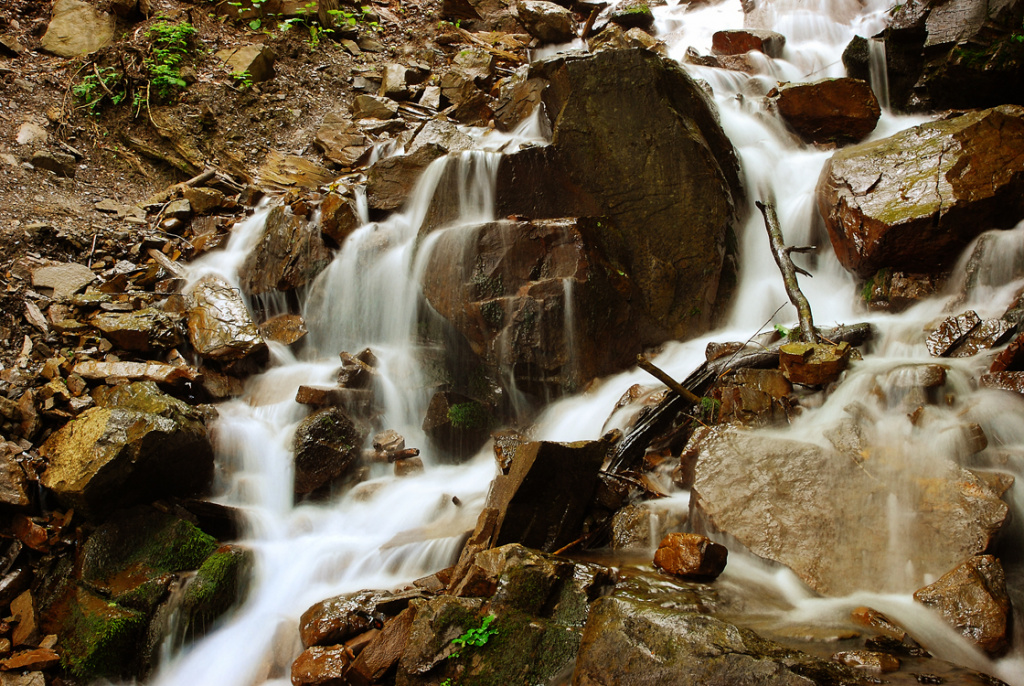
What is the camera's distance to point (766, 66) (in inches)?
413

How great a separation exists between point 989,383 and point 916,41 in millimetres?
7096

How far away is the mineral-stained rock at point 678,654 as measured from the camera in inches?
85.4

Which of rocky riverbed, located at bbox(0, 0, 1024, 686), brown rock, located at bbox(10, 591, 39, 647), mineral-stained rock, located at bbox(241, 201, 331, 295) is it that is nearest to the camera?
rocky riverbed, located at bbox(0, 0, 1024, 686)

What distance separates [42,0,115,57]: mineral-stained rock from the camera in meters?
9.97

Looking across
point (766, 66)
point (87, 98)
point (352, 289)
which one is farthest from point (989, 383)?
point (87, 98)

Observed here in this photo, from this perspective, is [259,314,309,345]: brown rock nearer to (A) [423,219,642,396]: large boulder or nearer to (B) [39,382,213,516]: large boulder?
(A) [423,219,642,396]: large boulder

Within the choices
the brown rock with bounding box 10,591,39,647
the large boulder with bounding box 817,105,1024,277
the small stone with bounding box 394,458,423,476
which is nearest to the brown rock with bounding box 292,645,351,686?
the brown rock with bounding box 10,591,39,647

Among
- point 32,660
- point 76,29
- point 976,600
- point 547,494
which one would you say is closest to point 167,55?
point 76,29

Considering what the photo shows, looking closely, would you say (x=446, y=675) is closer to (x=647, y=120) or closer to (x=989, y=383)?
(x=989, y=383)

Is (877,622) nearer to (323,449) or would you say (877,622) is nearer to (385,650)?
(385,650)

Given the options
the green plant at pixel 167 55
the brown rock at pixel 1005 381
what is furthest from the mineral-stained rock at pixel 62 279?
the brown rock at pixel 1005 381

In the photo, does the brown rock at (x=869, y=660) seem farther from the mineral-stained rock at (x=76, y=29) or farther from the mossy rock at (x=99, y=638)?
the mineral-stained rock at (x=76, y=29)

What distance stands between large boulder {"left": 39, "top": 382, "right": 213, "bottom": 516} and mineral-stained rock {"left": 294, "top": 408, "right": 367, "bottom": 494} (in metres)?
0.77

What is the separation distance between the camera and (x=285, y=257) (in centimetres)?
725
